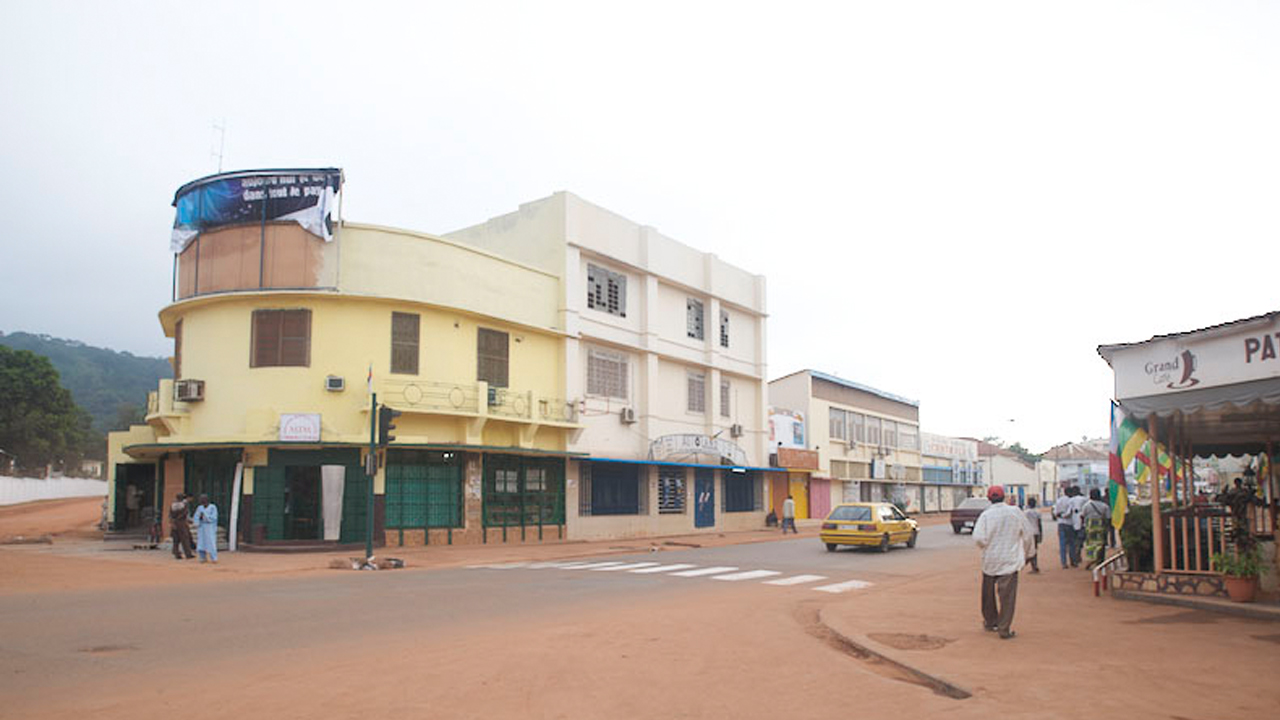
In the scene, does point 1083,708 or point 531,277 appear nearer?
point 1083,708

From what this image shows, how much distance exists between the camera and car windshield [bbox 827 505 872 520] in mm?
25344

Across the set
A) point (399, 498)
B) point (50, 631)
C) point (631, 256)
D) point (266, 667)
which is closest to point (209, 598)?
point (50, 631)

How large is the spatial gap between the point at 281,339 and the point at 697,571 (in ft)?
47.1

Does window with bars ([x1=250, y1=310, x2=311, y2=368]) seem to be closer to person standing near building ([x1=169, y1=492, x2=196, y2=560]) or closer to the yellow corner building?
the yellow corner building

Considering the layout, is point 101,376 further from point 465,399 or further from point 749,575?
point 749,575

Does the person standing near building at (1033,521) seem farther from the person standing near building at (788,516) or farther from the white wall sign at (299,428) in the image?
the white wall sign at (299,428)

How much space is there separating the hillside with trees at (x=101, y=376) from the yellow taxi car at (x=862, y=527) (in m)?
80.9

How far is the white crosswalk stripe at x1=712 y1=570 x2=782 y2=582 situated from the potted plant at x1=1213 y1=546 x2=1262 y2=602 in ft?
28.2

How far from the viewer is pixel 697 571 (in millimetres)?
19781

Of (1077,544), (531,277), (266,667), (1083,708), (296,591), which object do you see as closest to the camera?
(1083,708)

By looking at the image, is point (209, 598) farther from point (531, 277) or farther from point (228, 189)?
point (531, 277)

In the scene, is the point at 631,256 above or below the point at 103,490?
above

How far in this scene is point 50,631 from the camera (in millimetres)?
10430

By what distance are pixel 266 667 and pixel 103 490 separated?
76.2 meters
